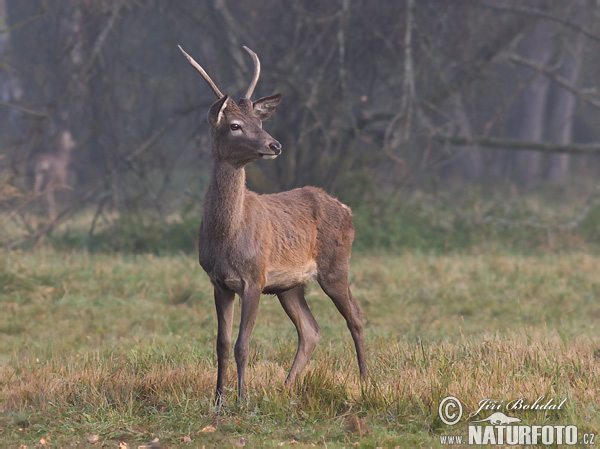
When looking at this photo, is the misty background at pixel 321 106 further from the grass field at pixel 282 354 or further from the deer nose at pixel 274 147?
the deer nose at pixel 274 147

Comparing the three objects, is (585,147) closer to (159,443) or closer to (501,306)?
(501,306)

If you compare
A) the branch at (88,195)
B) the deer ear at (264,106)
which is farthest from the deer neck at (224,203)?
the branch at (88,195)

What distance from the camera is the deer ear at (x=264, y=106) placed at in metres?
6.04

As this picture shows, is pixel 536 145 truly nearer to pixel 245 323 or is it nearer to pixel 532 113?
pixel 245 323

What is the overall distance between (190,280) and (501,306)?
3.90 m

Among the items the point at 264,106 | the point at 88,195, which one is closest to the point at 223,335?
the point at 264,106

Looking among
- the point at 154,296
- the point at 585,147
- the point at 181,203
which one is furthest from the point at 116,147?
the point at 585,147

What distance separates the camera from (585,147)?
48.0 feet

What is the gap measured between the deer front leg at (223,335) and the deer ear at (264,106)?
134 cm

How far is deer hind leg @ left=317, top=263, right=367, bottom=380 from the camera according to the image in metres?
6.53

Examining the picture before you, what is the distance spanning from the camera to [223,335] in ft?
18.9

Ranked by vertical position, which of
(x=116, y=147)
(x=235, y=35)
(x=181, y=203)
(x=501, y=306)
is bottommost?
(x=501, y=306)

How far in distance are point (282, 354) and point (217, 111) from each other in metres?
2.57
